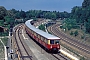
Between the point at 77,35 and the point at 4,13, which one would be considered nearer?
the point at 77,35

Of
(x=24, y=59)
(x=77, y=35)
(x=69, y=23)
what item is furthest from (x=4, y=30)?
(x=24, y=59)

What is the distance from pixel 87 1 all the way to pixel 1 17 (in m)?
33.9

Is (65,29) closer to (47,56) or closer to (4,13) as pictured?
(4,13)

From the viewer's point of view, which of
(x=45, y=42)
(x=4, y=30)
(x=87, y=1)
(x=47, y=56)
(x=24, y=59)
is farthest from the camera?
(x=87, y=1)

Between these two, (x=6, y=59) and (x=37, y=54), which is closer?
(x=6, y=59)

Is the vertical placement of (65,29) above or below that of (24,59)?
below

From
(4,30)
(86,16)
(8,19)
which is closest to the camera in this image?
(4,30)

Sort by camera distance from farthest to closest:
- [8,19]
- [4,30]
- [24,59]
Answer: [8,19] < [4,30] < [24,59]

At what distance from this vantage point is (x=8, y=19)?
9600 centimetres

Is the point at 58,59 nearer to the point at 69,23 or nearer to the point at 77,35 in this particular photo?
the point at 77,35

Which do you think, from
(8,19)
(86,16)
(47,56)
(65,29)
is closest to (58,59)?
(47,56)

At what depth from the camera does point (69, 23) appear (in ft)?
280

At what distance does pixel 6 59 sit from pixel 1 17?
76.6 m

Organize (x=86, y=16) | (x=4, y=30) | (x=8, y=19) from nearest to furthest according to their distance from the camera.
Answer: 1. (x=4, y=30)
2. (x=86, y=16)
3. (x=8, y=19)
